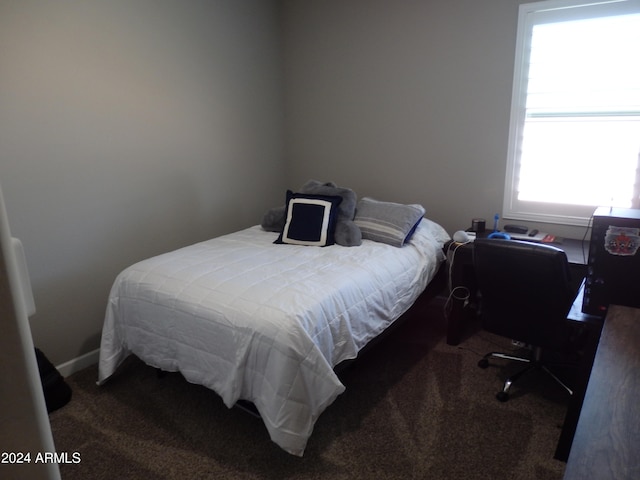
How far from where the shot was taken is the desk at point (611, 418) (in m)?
0.82

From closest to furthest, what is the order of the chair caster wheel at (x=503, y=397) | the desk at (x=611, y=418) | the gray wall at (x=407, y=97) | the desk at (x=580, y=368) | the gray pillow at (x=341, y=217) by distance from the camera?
the desk at (x=611, y=418)
the desk at (x=580, y=368)
the chair caster wheel at (x=503, y=397)
the gray pillow at (x=341, y=217)
the gray wall at (x=407, y=97)

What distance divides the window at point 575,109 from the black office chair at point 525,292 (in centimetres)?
115

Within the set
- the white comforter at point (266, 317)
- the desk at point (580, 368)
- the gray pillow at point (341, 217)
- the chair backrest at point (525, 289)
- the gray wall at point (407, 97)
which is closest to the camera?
the desk at point (580, 368)

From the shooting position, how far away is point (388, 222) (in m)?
2.94

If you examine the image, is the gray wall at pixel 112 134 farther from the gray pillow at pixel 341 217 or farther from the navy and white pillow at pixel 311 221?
the navy and white pillow at pixel 311 221

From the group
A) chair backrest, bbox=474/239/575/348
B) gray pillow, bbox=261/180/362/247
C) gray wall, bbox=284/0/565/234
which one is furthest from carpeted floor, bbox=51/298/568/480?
gray wall, bbox=284/0/565/234

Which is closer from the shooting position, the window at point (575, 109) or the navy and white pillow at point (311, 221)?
the window at point (575, 109)

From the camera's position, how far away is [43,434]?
749 mm

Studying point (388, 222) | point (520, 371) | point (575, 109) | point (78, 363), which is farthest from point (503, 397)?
point (78, 363)

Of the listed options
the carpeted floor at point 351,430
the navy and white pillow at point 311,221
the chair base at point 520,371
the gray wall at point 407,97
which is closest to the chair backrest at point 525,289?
the chair base at point 520,371

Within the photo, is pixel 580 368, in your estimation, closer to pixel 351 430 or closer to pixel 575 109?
pixel 351 430

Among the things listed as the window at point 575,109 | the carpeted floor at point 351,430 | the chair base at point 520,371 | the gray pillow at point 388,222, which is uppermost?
the window at point 575,109

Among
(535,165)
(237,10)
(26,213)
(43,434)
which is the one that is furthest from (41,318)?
(535,165)

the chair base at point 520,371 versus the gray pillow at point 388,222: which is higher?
the gray pillow at point 388,222
